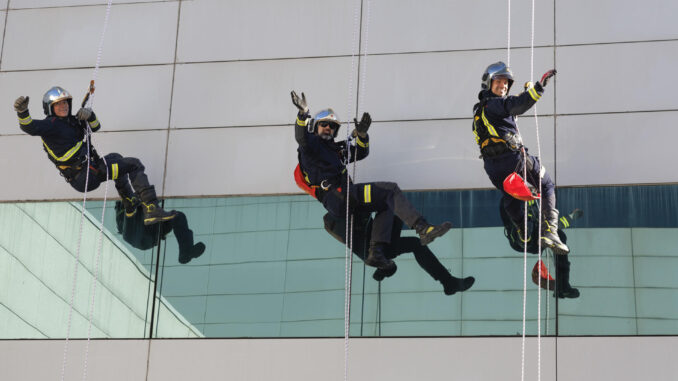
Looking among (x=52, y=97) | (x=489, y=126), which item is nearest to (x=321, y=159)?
(x=489, y=126)

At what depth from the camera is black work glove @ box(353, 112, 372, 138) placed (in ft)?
29.2

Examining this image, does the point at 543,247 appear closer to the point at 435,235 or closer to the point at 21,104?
the point at 435,235

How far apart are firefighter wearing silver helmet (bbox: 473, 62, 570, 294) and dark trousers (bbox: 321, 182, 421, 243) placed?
742mm

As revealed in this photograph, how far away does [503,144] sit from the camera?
8859mm

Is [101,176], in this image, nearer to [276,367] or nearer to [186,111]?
[186,111]

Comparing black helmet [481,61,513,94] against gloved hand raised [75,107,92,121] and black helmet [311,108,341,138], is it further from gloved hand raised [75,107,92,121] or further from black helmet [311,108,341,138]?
gloved hand raised [75,107,92,121]

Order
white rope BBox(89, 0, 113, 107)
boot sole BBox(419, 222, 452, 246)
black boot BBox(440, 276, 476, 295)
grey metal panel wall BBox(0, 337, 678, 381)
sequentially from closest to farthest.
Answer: grey metal panel wall BBox(0, 337, 678, 381) < boot sole BBox(419, 222, 452, 246) < black boot BBox(440, 276, 476, 295) < white rope BBox(89, 0, 113, 107)

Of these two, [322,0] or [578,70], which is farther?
[322,0]

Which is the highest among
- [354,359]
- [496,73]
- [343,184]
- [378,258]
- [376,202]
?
[496,73]

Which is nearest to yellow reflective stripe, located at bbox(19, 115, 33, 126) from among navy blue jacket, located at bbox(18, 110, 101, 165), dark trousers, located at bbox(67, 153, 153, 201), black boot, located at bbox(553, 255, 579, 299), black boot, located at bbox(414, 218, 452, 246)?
navy blue jacket, located at bbox(18, 110, 101, 165)

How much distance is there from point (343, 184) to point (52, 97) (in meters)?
2.50

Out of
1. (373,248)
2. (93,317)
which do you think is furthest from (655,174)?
(93,317)

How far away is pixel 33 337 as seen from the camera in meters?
9.55

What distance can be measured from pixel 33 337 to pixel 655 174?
5.19 metres
